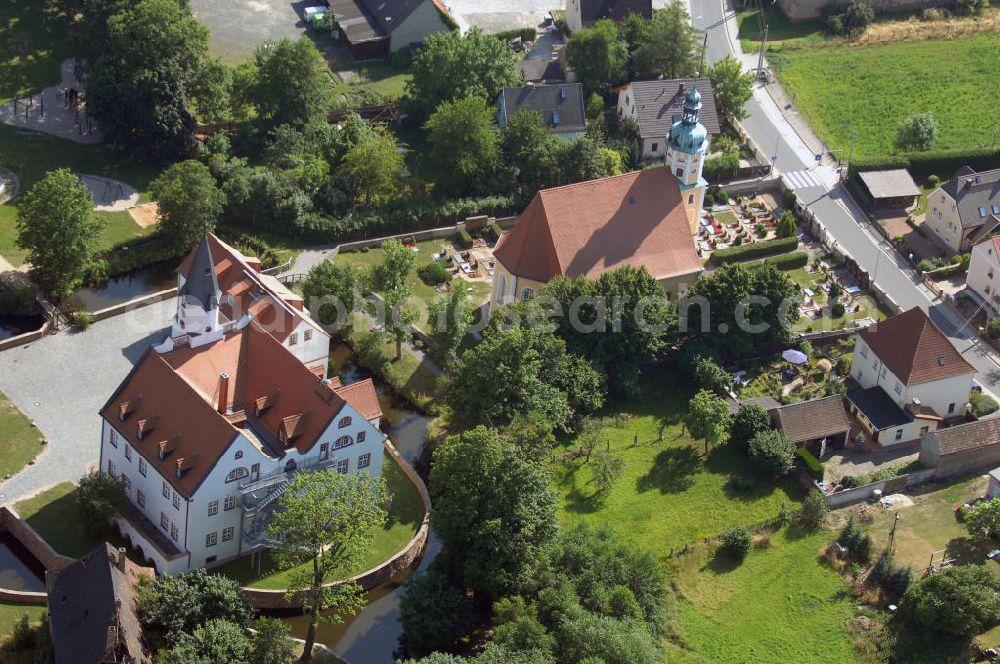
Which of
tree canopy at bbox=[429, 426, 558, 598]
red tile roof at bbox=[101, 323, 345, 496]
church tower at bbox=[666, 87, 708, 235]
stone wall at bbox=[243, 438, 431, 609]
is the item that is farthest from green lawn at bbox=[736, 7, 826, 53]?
red tile roof at bbox=[101, 323, 345, 496]

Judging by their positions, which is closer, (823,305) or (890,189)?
(823,305)

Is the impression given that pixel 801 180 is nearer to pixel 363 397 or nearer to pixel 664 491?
pixel 664 491

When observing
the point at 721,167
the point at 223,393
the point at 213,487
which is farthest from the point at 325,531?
the point at 721,167

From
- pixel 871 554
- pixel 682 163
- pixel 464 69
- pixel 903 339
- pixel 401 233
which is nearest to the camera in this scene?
pixel 871 554

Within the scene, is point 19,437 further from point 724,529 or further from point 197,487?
point 724,529

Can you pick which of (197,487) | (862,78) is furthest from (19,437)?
(862,78)
